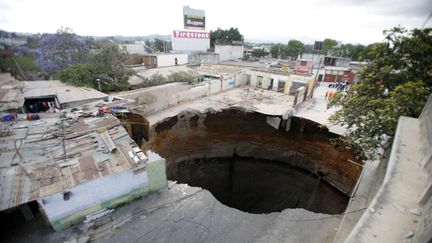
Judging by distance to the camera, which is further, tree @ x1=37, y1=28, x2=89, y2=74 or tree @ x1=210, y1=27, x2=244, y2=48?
tree @ x1=210, y1=27, x2=244, y2=48

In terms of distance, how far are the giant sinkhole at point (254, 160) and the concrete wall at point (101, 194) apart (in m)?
4.91

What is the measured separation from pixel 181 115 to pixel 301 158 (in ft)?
27.9

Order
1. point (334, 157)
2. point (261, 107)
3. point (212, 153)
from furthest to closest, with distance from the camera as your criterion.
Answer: point (261, 107) → point (212, 153) → point (334, 157)

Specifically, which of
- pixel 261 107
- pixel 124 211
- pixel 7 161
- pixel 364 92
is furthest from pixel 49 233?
pixel 261 107

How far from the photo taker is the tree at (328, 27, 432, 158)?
19.2ft

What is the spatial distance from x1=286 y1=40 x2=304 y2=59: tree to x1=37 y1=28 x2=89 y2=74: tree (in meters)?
42.7

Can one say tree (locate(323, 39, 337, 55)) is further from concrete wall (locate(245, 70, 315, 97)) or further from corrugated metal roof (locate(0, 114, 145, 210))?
corrugated metal roof (locate(0, 114, 145, 210))

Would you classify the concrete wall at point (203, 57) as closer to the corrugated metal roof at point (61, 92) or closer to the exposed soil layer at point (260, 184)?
the corrugated metal roof at point (61, 92)

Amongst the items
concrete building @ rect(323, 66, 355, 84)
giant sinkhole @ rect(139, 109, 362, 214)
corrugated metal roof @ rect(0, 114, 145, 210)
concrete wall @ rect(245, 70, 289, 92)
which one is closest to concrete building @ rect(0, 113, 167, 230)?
corrugated metal roof @ rect(0, 114, 145, 210)

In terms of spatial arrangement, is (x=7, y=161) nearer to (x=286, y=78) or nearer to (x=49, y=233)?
(x=49, y=233)

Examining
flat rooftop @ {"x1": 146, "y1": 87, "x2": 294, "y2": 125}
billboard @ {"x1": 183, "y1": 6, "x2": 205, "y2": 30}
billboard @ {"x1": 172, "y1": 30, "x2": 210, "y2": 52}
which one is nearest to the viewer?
flat rooftop @ {"x1": 146, "y1": 87, "x2": 294, "y2": 125}

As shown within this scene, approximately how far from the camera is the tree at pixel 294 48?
45.2 metres

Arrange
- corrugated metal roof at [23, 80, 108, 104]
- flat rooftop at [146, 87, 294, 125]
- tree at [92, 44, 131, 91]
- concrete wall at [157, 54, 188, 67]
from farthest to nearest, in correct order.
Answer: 1. concrete wall at [157, 54, 188, 67]
2. tree at [92, 44, 131, 91]
3. flat rooftop at [146, 87, 294, 125]
4. corrugated metal roof at [23, 80, 108, 104]

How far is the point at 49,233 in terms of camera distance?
5.24 m
